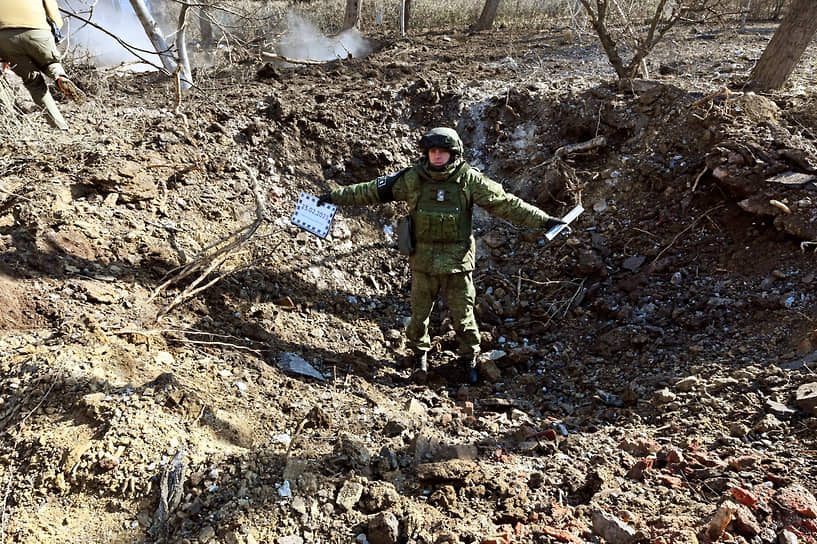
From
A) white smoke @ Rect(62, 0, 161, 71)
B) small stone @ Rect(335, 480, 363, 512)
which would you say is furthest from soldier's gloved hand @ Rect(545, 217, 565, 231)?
white smoke @ Rect(62, 0, 161, 71)

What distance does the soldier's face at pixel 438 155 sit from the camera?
335cm

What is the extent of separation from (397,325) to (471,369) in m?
0.90

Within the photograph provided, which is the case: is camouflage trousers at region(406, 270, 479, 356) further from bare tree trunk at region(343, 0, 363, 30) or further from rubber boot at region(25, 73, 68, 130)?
bare tree trunk at region(343, 0, 363, 30)

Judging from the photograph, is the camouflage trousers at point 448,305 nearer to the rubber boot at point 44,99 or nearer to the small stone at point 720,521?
the small stone at point 720,521

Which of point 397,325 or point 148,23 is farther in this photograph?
point 148,23

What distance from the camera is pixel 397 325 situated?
4488mm

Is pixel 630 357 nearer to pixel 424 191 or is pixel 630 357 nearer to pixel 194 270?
pixel 424 191

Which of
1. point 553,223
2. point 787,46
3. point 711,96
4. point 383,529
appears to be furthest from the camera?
point 787,46

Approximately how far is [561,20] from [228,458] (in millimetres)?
12868

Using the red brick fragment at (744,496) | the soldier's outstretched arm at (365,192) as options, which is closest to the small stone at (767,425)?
the red brick fragment at (744,496)

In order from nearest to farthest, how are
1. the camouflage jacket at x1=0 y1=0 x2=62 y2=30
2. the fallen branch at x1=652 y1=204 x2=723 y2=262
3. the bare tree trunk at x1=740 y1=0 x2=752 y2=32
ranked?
1. the fallen branch at x1=652 y1=204 x2=723 y2=262
2. the camouflage jacket at x1=0 y1=0 x2=62 y2=30
3. the bare tree trunk at x1=740 y1=0 x2=752 y2=32

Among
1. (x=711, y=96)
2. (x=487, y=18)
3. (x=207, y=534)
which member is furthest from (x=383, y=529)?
(x=487, y=18)

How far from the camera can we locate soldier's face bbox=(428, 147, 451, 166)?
335cm

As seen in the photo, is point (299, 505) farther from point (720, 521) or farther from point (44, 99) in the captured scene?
point (44, 99)
